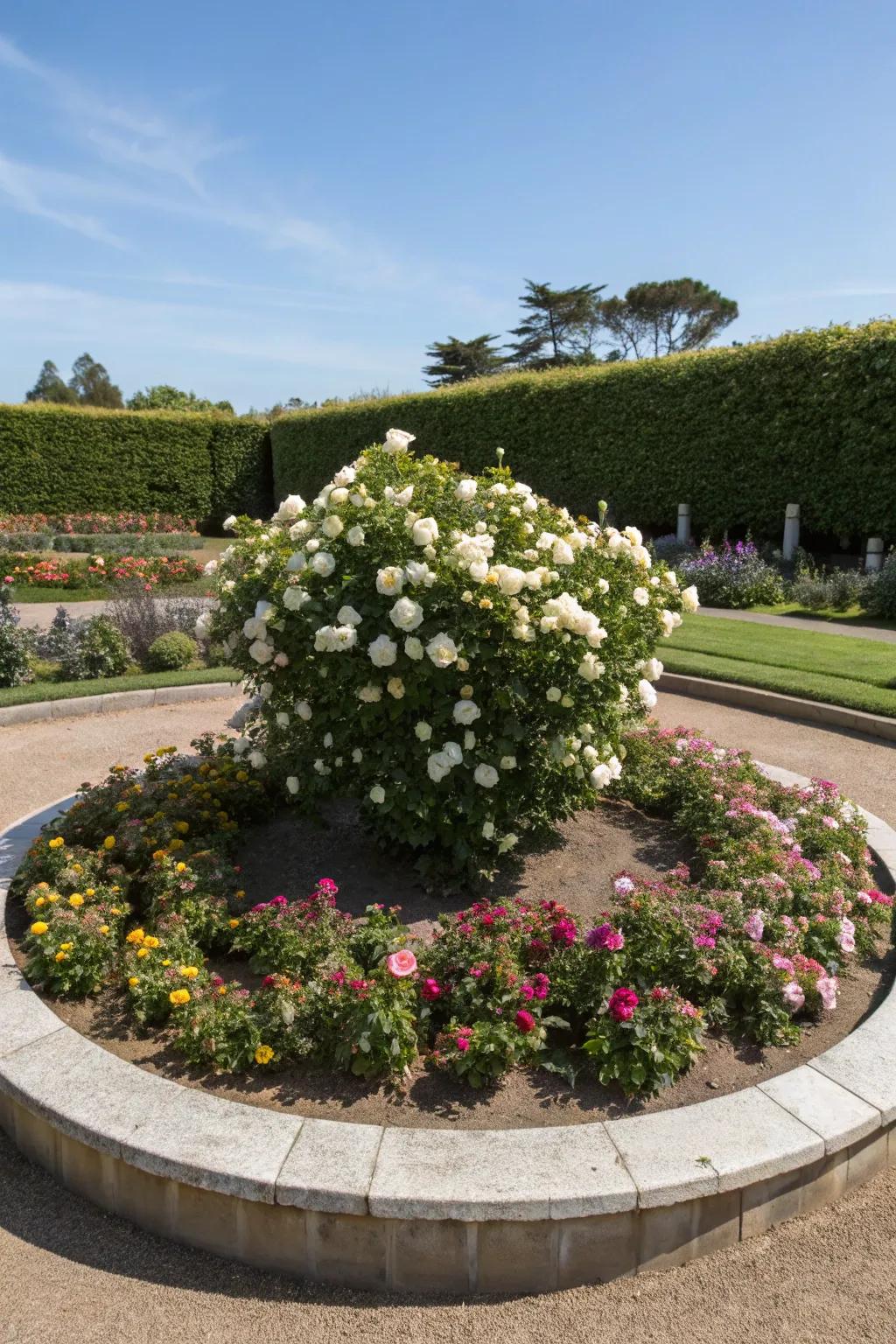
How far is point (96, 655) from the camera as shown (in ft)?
28.6

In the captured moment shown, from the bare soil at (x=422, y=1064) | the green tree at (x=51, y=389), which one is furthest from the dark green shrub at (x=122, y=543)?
the green tree at (x=51, y=389)

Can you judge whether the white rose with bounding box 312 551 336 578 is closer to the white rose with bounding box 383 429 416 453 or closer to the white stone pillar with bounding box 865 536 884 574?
the white rose with bounding box 383 429 416 453

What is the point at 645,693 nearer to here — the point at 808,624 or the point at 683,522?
the point at 808,624

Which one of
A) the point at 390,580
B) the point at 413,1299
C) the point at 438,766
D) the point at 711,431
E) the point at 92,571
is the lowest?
the point at 413,1299

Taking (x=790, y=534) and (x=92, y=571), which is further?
(x=92, y=571)

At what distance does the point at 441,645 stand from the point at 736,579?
10210 millimetres

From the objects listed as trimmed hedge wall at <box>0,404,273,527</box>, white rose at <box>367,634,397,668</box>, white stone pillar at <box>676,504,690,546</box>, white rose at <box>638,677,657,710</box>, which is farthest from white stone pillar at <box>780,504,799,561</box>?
trimmed hedge wall at <box>0,404,273,527</box>

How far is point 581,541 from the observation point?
151 inches

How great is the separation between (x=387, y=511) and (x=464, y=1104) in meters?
2.05

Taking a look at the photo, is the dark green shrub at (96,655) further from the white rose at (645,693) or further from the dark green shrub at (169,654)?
the white rose at (645,693)

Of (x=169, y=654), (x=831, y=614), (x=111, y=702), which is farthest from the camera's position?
(x=831, y=614)

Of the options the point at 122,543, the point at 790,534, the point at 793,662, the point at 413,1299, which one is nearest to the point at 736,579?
the point at 790,534

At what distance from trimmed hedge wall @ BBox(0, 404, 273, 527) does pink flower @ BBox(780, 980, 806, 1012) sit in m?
24.1

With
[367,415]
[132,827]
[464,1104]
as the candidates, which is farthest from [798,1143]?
[367,415]
